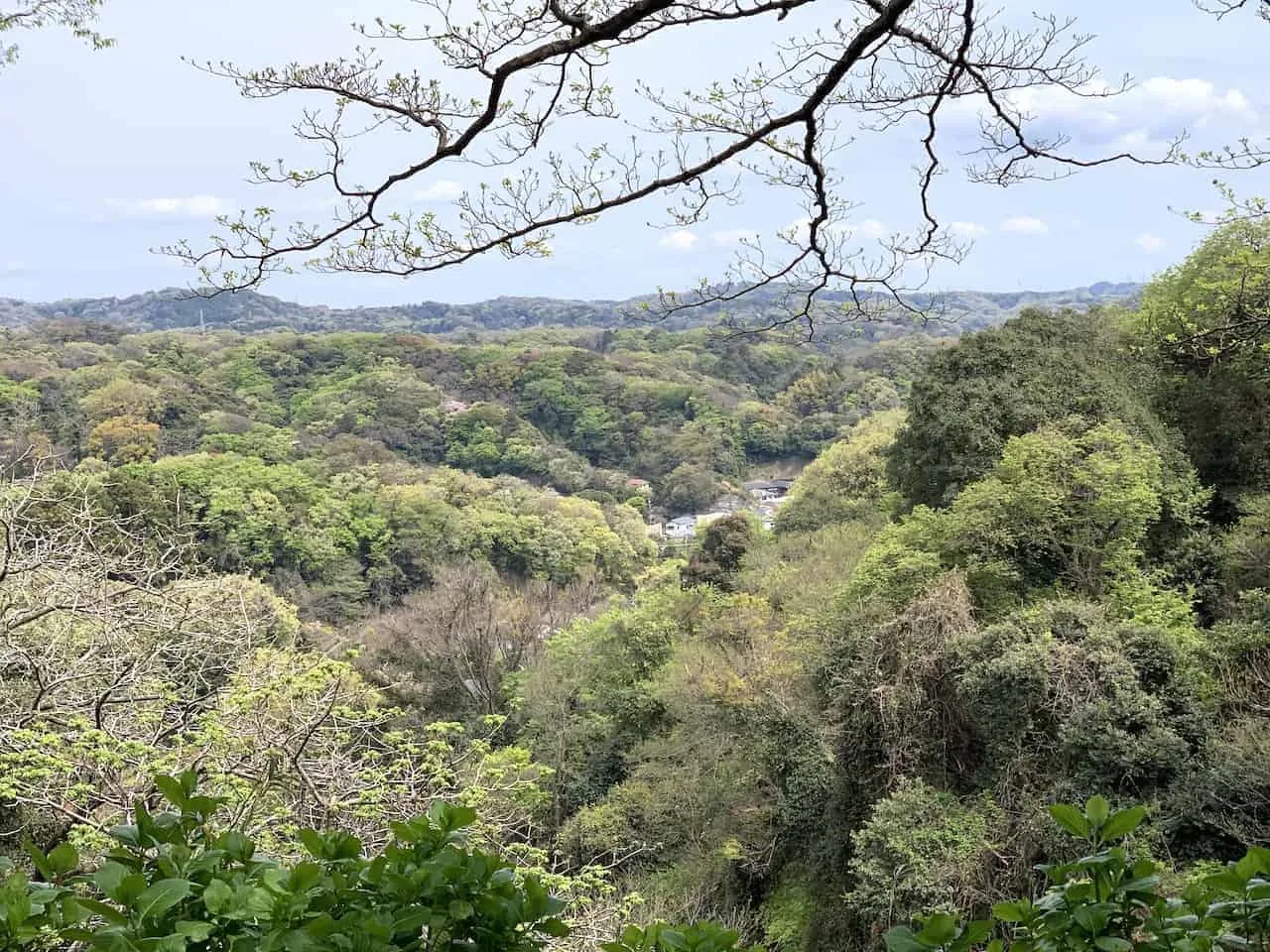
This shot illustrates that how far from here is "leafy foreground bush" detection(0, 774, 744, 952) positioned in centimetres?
100

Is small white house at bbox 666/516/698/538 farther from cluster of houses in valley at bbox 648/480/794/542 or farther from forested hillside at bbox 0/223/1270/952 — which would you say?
forested hillside at bbox 0/223/1270/952

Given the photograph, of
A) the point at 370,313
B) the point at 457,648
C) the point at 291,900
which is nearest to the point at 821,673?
the point at 291,900

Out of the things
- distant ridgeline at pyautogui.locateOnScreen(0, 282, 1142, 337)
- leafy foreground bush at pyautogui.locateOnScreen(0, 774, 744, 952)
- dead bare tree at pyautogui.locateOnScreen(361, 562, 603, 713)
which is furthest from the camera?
distant ridgeline at pyautogui.locateOnScreen(0, 282, 1142, 337)

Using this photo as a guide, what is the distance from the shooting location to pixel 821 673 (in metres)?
8.15

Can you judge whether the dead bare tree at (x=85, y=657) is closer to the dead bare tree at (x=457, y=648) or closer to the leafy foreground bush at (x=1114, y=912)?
the leafy foreground bush at (x=1114, y=912)

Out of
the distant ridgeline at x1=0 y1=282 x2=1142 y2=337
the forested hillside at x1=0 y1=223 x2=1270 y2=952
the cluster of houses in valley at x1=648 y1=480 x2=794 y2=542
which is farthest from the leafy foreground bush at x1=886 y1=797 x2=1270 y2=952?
the distant ridgeline at x1=0 y1=282 x2=1142 y2=337

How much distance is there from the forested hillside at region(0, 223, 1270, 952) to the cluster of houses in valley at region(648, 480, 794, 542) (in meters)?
13.9

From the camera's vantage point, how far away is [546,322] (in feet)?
303

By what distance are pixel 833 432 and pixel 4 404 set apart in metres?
31.8

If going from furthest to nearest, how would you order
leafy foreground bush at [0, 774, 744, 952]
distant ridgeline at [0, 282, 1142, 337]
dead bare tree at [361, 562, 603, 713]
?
distant ridgeline at [0, 282, 1142, 337] < dead bare tree at [361, 562, 603, 713] < leafy foreground bush at [0, 774, 744, 952]

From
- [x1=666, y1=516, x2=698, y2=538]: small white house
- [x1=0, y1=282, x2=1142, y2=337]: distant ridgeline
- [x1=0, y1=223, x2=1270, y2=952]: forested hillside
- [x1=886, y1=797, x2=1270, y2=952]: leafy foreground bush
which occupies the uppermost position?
[x1=0, y1=282, x2=1142, y2=337]: distant ridgeline

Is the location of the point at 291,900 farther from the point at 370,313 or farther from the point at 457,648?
the point at 370,313

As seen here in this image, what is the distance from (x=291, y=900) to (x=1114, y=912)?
1.00 metres

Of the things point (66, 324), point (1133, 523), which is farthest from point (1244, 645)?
point (66, 324)
